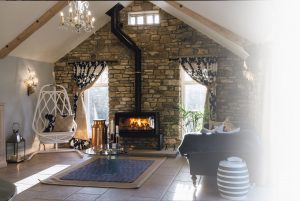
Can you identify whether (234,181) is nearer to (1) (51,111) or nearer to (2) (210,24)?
(2) (210,24)

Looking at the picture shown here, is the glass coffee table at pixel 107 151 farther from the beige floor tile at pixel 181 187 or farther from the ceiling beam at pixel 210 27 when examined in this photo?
the ceiling beam at pixel 210 27

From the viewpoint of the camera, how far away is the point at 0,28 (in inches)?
180

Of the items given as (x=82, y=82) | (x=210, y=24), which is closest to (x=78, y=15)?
(x=210, y=24)

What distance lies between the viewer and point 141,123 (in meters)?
6.39

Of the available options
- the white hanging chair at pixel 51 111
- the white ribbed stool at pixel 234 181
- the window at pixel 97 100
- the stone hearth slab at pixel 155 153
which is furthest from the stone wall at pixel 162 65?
the white ribbed stool at pixel 234 181

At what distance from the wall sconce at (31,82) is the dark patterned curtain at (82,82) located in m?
0.93

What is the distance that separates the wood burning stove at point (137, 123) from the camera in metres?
6.30

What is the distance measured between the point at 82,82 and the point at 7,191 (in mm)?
5605

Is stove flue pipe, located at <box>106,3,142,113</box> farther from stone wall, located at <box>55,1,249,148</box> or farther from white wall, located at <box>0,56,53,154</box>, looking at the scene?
white wall, located at <box>0,56,53,154</box>

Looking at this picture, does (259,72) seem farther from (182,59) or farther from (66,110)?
(66,110)

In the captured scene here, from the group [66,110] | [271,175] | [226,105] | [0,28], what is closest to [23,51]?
[0,28]

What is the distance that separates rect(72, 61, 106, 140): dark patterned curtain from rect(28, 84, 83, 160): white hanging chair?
253 millimetres

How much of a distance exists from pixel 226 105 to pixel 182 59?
1337mm

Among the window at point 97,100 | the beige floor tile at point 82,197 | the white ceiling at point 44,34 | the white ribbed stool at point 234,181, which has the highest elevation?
the white ceiling at point 44,34
